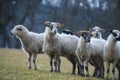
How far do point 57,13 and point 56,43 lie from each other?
33728 millimetres

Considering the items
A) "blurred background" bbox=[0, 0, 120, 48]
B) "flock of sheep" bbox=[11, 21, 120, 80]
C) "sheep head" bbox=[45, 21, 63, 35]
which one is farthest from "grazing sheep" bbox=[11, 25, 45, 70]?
"blurred background" bbox=[0, 0, 120, 48]

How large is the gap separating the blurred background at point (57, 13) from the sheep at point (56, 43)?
29.6 metres

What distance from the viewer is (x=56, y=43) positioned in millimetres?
18375

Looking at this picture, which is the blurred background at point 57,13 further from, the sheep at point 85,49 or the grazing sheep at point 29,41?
the sheep at point 85,49

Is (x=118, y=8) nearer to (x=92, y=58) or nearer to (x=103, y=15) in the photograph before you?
(x=103, y=15)

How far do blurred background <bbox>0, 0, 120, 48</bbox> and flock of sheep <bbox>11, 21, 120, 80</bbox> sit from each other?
29.6 metres

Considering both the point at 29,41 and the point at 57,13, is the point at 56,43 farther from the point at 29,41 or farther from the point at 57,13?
the point at 57,13

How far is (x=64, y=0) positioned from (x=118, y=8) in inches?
296

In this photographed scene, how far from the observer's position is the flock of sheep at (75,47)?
54.1ft

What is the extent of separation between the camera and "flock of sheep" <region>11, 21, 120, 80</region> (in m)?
16.5

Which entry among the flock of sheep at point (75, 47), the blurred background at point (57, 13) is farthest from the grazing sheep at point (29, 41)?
the blurred background at point (57, 13)

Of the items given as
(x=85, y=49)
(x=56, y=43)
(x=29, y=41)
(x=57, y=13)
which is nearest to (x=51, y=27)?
(x=56, y=43)

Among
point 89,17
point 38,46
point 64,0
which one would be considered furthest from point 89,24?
point 38,46

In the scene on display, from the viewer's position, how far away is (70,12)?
5206 cm
